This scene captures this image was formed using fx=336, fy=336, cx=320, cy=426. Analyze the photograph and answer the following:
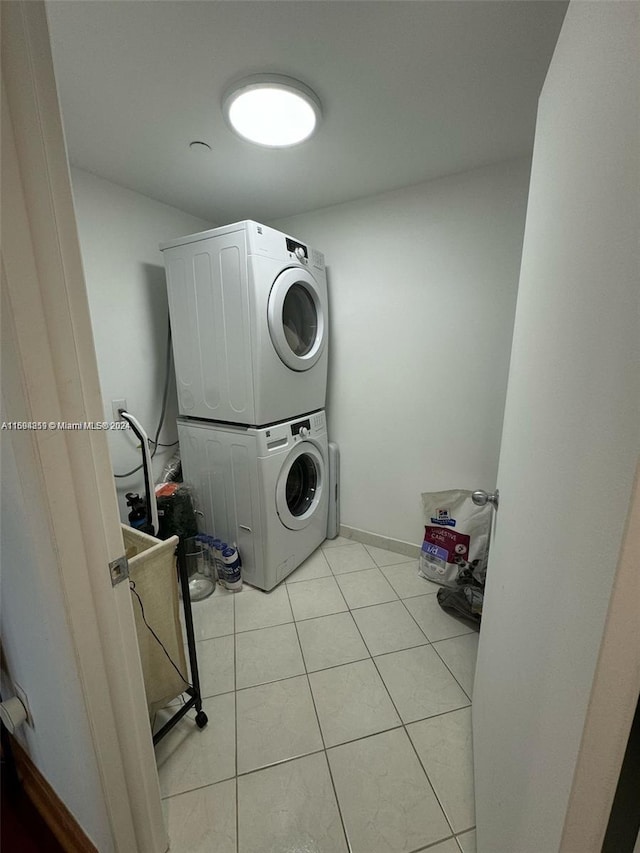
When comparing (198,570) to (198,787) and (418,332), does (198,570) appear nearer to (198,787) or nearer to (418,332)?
(198,787)

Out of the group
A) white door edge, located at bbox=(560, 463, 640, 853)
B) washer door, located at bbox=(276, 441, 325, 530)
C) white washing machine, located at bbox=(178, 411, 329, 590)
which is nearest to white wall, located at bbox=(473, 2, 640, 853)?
white door edge, located at bbox=(560, 463, 640, 853)

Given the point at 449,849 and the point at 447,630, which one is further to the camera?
the point at 447,630

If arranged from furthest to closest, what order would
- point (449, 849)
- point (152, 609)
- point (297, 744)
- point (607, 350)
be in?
1. point (297, 744)
2. point (152, 609)
3. point (449, 849)
4. point (607, 350)

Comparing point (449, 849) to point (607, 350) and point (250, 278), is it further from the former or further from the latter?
point (250, 278)

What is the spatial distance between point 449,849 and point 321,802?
1.13 feet

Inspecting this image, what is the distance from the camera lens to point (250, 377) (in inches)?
62.6

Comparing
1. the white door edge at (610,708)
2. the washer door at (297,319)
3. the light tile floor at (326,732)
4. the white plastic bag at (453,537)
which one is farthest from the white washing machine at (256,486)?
the white door edge at (610,708)

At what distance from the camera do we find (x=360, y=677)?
52.4 inches

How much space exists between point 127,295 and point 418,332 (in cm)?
159

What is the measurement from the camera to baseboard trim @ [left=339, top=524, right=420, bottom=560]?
6.89ft

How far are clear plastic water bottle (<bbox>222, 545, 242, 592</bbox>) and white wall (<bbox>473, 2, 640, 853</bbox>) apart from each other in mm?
1292

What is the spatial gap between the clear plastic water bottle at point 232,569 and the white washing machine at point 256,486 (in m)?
0.05

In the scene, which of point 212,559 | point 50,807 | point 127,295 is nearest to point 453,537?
point 212,559

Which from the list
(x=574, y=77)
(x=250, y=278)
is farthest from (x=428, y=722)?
(x=250, y=278)
